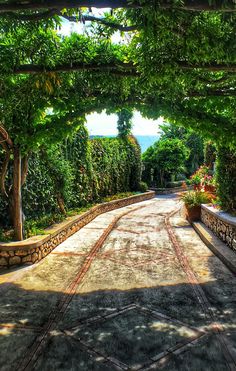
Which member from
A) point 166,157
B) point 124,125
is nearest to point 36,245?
point 124,125

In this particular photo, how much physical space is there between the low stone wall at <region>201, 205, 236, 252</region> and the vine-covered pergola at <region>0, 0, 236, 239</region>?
2.31 m

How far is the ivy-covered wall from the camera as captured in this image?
29.6 ft

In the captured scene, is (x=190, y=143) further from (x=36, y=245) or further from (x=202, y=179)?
(x=36, y=245)

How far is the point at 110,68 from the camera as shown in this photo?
489 centimetres

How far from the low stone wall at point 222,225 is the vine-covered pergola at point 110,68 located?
7.57 ft

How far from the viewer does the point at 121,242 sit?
364 inches

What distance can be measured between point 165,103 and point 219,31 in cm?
280

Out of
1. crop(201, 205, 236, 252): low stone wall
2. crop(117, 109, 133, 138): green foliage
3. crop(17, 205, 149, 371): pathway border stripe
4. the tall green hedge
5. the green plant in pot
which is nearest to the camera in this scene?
crop(17, 205, 149, 371): pathway border stripe

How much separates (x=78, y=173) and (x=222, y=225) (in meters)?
6.76

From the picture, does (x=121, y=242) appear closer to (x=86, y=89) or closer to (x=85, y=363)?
(x=86, y=89)

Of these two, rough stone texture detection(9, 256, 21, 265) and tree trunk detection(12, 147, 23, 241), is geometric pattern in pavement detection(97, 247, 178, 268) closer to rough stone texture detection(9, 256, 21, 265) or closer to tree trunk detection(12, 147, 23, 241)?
rough stone texture detection(9, 256, 21, 265)

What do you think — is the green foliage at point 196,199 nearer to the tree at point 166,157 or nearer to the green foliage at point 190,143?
the tree at point 166,157

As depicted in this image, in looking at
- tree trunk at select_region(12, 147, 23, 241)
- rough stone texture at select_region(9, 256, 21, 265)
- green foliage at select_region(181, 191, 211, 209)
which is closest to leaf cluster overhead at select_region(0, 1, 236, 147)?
tree trunk at select_region(12, 147, 23, 241)

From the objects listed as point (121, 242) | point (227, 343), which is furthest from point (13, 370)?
point (121, 242)
